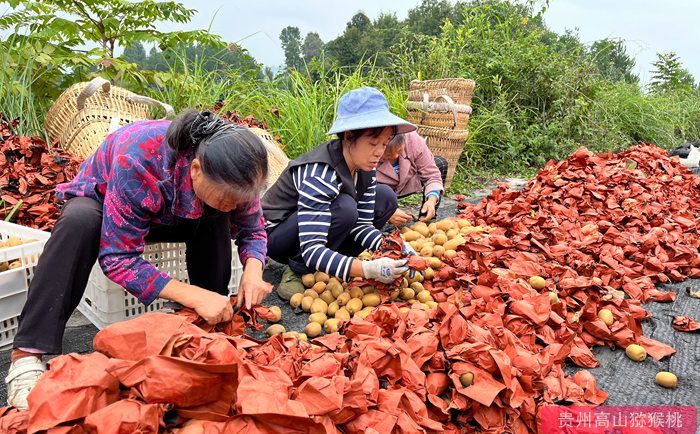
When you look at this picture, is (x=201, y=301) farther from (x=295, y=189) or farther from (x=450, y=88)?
(x=450, y=88)

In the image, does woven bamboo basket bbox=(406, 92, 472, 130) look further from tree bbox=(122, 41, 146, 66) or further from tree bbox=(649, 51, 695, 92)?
tree bbox=(649, 51, 695, 92)

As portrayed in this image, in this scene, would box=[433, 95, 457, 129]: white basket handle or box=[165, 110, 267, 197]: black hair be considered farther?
box=[433, 95, 457, 129]: white basket handle

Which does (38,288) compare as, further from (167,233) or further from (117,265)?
(167,233)

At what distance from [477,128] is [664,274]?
3808 mm

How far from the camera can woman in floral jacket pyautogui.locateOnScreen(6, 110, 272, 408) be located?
1492 millimetres

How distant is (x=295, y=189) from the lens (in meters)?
2.59

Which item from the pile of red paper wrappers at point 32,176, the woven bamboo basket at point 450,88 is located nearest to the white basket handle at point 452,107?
the woven bamboo basket at point 450,88

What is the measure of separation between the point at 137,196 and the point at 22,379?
2.00 feet

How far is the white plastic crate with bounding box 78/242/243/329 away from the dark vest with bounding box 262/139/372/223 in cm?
54

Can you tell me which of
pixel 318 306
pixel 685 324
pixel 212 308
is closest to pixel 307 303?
pixel 318 306

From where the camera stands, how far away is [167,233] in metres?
1.94

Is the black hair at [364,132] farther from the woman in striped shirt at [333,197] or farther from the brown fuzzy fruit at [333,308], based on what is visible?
the brown fuzzy fruit at [333,308]

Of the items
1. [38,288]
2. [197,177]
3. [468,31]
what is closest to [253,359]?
[197,177]

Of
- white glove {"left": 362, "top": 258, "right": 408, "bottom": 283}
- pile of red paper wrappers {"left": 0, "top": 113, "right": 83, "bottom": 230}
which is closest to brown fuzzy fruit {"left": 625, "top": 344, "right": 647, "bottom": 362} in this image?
white glove {"left": 362, "top": 258, "right": 408, "bottom": 283}
